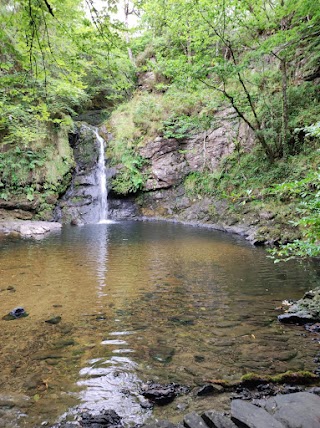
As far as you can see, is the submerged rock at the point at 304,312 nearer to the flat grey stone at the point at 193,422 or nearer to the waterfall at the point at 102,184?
the flat grey stone at the point at 193,422

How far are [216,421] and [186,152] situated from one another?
17434mm

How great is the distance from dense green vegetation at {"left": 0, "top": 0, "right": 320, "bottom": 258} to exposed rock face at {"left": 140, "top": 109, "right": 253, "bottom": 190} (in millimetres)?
612

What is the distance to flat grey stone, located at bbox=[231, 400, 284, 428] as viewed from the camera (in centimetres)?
171

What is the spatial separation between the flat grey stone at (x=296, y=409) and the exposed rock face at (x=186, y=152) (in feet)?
48.9

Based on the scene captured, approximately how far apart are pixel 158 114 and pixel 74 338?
1859 cm

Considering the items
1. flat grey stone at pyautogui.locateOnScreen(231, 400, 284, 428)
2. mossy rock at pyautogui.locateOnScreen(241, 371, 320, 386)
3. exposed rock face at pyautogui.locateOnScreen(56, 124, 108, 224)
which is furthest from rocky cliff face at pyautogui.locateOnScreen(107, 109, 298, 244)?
flat grey stone at pyautogui.locateOnScreen(231, 400, 284, 428)

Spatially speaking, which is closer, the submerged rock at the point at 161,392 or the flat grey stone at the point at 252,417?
the flat grey stone at the point at 252,417

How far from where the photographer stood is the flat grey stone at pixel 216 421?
5.89 ft

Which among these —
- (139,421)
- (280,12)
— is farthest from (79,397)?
(280,12)

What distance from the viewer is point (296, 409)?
6.00ft

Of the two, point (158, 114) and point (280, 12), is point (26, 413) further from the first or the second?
A: point (158, 114)

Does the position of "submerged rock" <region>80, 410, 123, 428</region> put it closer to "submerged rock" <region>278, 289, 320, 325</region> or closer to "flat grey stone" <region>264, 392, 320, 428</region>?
"flat grey stone" <region>264, 392, 320, 428</region>

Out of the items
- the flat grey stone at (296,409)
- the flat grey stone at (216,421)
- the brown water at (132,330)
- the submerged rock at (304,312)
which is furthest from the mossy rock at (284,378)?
the submerged rock at (304,312)

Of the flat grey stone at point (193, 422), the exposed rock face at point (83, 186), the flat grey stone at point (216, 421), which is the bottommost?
the flat grey stone at point (193, 422)
